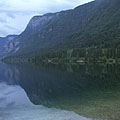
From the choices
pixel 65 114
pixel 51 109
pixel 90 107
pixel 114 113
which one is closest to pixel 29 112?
pixel 51 109

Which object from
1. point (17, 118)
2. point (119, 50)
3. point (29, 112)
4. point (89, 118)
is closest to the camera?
point (89, 118)

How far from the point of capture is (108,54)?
196 meters

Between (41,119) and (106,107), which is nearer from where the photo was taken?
(41,119)

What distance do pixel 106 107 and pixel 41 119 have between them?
10968 millimetres

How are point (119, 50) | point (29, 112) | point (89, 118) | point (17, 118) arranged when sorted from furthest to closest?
point (119, 50)
point (29, 112)
point (17, 118)
point (89, 118)

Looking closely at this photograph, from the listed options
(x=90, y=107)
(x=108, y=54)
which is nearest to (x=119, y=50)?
(x=108, y=54)

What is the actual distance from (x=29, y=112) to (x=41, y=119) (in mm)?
5341

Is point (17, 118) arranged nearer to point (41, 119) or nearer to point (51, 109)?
point (41, 119)

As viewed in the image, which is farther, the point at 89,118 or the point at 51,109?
the point at 51,109

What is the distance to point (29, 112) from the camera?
38312 mm

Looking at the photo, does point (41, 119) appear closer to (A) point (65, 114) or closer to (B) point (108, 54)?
(A) point (65, 114)

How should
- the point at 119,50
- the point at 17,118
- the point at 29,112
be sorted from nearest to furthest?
1. the point at 17,118
2. the point at 29,112
3. the point at 119,50

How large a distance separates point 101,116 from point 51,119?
6.59 meters

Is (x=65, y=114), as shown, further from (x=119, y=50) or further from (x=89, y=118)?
(x=119, y=50)
